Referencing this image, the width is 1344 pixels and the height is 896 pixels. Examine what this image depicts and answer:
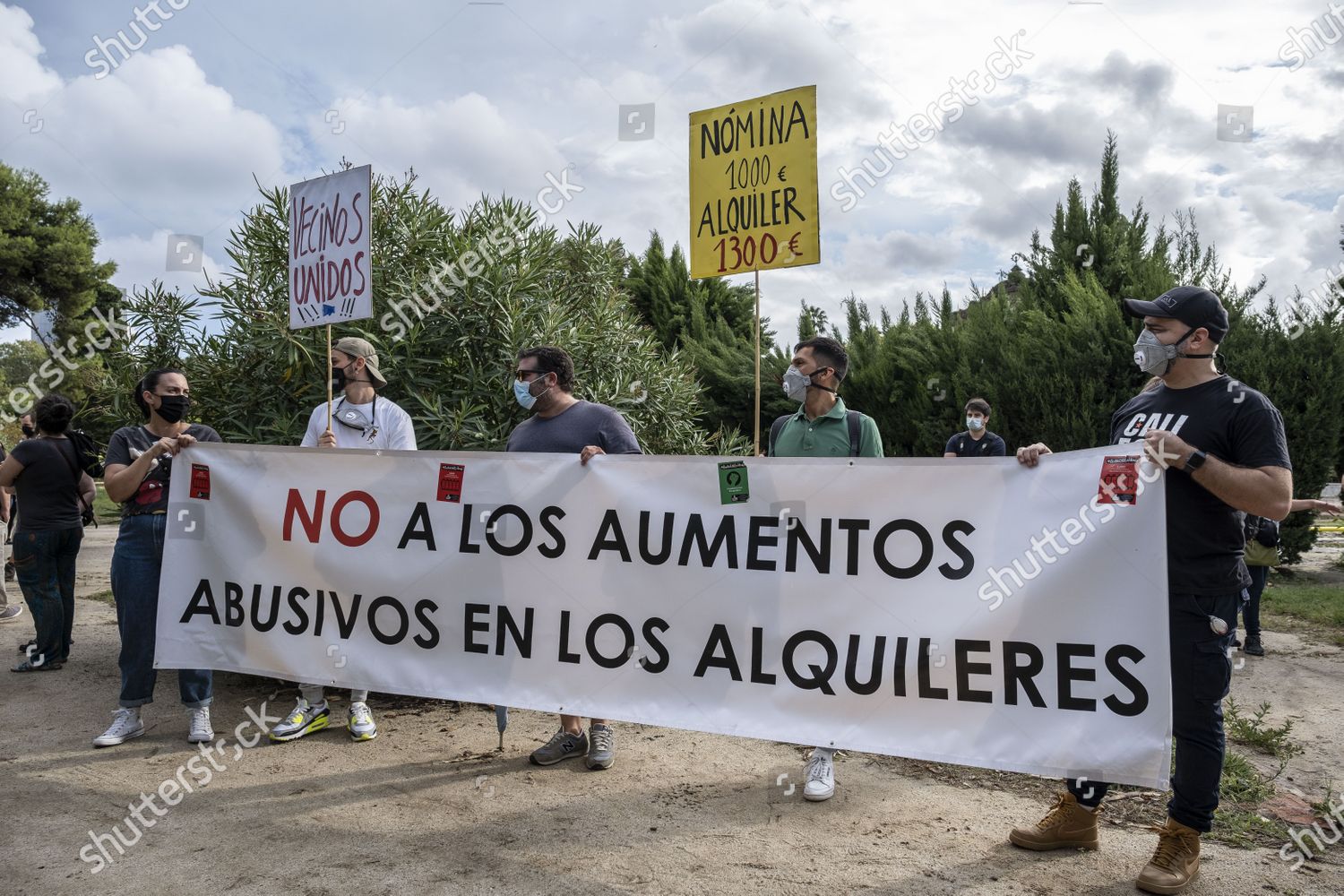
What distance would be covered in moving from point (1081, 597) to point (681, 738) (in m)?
2.39

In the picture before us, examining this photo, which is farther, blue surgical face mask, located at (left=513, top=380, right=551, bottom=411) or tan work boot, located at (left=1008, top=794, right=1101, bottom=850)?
blue surgical face mask, located at (left=513, top=380, right=551, bottom=411)

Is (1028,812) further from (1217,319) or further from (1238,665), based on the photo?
(1238,665)

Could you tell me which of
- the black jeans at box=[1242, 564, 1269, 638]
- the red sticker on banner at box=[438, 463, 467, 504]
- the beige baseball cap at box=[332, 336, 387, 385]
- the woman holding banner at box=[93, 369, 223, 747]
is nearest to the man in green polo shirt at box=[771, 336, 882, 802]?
the red sticker on banner at box=[438, 463, 467, 504]

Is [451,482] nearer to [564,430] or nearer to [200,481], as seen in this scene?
[564,430]

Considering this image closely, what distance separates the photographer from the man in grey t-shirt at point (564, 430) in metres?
4.41

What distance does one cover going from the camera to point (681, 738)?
4926 millimetres

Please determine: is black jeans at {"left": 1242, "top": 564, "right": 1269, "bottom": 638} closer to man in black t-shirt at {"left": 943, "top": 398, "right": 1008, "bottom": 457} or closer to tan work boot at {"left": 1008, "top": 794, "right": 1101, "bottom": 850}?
man in black t-shirt at {"left": 943, "top": 398, "right": 1008, "bottom": 457}

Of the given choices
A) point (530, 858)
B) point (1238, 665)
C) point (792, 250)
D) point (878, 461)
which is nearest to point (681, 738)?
point (530, 858)

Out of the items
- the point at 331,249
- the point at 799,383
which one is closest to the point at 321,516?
the point at 331,249

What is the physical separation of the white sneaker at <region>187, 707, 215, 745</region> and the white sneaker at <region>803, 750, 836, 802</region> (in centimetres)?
299

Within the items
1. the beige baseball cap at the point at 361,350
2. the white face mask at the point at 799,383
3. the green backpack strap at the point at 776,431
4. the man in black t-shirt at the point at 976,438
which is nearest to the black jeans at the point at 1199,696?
the white face mask at the point at 799,383

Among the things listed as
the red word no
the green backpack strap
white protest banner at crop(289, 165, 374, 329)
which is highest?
white protest banner at crop(289, 165, 374, 329)

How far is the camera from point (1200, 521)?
316 cm

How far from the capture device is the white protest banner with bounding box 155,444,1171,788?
323 centimetres
